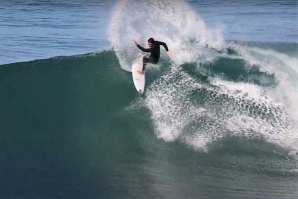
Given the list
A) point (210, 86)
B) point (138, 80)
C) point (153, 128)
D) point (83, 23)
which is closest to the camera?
point (153, 128)

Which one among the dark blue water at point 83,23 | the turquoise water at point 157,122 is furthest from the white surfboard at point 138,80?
the dark blue water at point 83,23

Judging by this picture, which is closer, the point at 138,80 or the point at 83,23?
the point at 138,80

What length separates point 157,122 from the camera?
1280 cm

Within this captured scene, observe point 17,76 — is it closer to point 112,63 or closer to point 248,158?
point 112,63

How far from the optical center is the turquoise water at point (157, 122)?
10617 mm

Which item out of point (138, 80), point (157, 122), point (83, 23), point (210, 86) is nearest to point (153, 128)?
point (157, 122)

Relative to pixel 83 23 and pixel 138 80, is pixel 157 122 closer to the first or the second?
pixel 138 80

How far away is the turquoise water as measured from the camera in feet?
34.8

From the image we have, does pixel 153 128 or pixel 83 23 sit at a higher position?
pixel 153 128

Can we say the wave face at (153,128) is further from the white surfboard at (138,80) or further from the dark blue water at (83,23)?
the dark blue water at (83,23)

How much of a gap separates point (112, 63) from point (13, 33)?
53.6ft

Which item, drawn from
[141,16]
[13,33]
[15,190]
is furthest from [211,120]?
[13,33]

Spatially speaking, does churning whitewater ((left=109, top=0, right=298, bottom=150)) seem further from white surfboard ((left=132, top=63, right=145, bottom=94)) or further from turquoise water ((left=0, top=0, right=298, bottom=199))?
white surfboard ((left=132, top=63, right=145, bottom=94))

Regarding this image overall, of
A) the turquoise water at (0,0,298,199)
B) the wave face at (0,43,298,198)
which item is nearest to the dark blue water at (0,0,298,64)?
the turquoise water at (0,0,298,199)
